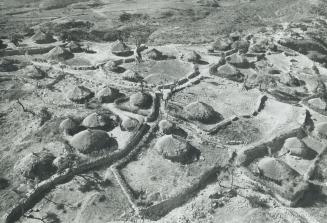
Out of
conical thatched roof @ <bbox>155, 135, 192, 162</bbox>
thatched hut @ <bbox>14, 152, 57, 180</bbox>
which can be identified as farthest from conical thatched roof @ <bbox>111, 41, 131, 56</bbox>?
thatched hut @ <bbox>14, 152, 57, 180</bbox>

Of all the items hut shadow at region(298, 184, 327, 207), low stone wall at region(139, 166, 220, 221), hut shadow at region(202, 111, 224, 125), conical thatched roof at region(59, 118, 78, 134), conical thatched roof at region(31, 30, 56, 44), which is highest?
conical thatched roof at region(31, 30, 56, 44)

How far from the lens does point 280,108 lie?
43719mm

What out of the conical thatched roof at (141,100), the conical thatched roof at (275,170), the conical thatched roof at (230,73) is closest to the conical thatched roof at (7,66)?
the conical thatched roof at (141,100)

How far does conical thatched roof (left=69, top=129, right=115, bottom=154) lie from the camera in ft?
114

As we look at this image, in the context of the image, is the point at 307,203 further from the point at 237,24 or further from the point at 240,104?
the point at 237,24

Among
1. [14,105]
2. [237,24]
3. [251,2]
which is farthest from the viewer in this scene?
[251,2]

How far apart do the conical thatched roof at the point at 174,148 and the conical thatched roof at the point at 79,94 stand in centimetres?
1388

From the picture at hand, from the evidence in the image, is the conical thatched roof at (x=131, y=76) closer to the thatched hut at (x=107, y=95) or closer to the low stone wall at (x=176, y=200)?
the thatched hut at (x=107, y=95)

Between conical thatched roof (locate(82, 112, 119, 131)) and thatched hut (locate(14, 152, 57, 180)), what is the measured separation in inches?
261

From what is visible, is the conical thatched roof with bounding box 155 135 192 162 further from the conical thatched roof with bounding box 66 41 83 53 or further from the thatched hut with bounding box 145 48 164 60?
the conical thatched roof with bounding box 66 41 83 53

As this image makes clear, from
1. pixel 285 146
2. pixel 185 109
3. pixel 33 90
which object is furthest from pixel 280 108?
pixel 33 90

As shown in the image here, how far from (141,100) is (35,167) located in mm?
15431

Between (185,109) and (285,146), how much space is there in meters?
11.9

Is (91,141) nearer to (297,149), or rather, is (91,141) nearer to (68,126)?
(68,126)
